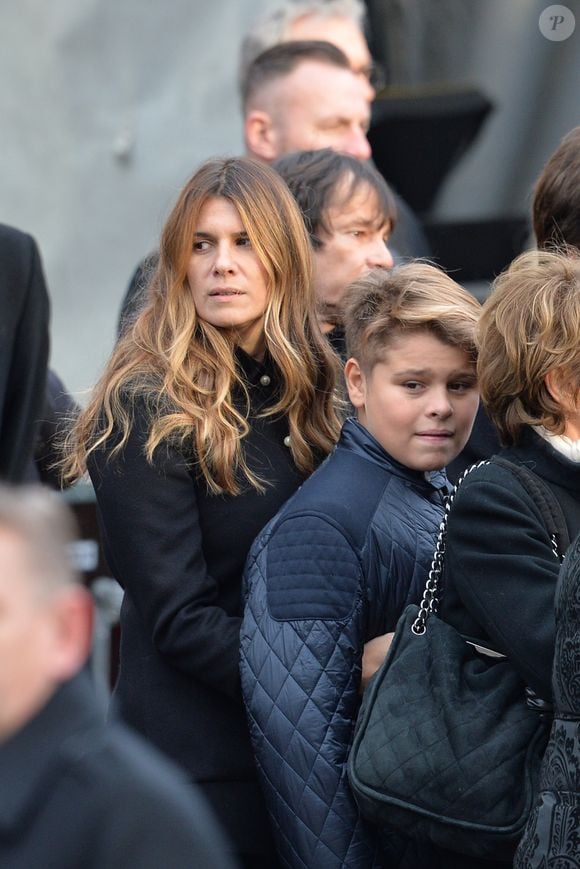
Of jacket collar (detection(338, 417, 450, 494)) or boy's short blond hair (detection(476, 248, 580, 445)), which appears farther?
jacket collar (detection(338, 417, 450, 494))

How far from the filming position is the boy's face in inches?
98.7

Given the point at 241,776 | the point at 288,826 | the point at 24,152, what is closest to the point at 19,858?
the point at 288,826

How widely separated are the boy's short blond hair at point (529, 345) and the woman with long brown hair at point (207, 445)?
0.49m

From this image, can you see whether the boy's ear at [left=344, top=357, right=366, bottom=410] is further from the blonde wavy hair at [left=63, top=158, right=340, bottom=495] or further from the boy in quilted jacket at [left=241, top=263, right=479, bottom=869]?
the blonde wavy hair at [left=63, top=158, right=340, bottom=495]

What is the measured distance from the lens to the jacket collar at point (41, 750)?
140 centimetres

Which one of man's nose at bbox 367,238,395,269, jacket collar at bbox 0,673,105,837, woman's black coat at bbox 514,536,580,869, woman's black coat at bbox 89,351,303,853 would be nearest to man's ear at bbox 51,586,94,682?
jacket collar at bbox 0,673,105,837

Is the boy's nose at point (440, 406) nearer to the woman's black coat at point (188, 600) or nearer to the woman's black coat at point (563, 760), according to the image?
the woman's black coat at point (188, 600)

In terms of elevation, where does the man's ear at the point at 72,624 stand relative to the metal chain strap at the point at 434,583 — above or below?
above

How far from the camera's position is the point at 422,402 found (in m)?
2.52

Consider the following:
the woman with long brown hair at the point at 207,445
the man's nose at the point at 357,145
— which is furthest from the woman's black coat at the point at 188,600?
the man's nose at the point at 357,145

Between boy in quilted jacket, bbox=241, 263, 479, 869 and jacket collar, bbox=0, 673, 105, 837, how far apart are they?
3.01ft

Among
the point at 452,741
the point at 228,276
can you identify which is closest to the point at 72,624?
the point at 452,741

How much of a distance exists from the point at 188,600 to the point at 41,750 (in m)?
1.15

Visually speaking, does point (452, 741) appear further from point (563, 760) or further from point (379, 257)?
point (379, 257)
